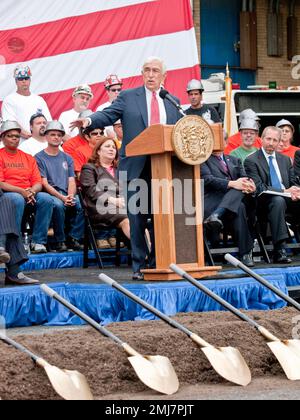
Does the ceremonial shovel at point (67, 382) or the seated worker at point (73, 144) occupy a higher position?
the seated worker at point (73, 144)

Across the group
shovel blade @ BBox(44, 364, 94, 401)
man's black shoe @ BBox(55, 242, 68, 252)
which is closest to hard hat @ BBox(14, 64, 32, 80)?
man's black shoe @ BBox(55, 242, 68, 252)

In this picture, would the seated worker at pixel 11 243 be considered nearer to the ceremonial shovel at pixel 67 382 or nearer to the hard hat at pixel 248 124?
the ceremonial shovel at pixel 67 382

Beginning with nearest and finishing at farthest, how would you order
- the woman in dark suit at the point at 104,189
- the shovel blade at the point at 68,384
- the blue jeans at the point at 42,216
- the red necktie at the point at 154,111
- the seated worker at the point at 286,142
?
the shovel blade at the point at 68,384 → the red necktie at the point at 154,111 → the woman in dark suit at the point at 104,189 → the blue jeans at the point at 42,216 → the seated worker at the point at 286,142

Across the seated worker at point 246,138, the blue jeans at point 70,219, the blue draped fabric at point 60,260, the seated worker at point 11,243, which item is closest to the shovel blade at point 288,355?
the seated worker at point 11,243

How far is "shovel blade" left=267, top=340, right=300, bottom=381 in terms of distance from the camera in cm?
716

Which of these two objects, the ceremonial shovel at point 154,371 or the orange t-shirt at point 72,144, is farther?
the orange t-shirt at point 72,144

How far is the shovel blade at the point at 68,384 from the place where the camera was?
6.29m

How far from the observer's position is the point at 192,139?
998 cm

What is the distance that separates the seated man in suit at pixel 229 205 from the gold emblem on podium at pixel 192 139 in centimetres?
149

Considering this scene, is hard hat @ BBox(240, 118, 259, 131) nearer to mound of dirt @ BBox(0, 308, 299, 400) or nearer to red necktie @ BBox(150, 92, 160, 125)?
red necktie @ BBox(150, 92, 160, 125)

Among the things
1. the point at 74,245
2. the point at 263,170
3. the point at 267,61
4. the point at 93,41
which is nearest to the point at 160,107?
the point at 263,170

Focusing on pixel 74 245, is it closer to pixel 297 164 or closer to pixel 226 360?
pixel 297 164

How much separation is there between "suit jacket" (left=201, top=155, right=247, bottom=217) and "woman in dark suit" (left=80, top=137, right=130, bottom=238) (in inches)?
37.5

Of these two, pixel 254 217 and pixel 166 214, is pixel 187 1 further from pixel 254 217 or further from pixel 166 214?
pixel 166 214
